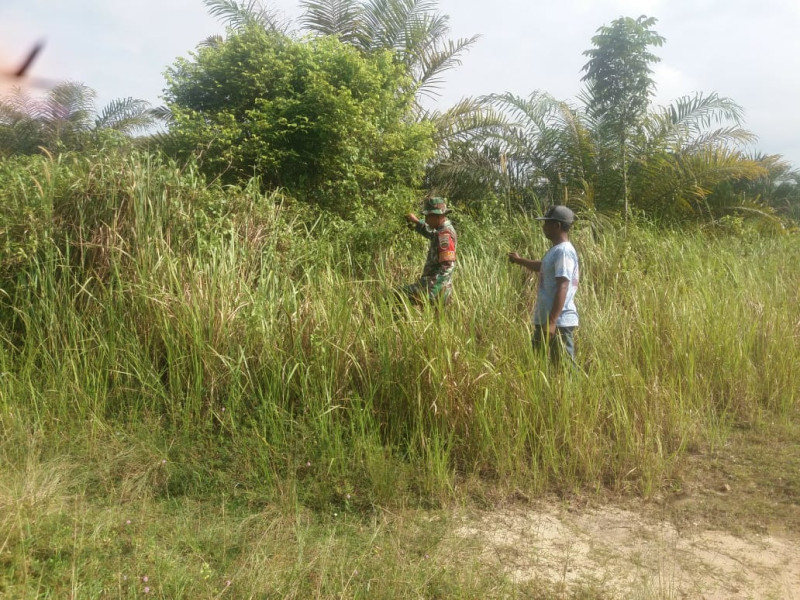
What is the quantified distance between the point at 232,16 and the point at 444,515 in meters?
10.4

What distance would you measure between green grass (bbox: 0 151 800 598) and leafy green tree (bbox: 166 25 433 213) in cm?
243

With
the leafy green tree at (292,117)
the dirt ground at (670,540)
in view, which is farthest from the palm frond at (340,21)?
the dirt ground at (670,540)

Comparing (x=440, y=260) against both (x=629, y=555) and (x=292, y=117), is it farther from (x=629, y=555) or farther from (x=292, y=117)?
(x=292, y=117)

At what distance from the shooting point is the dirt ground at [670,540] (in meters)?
3.04

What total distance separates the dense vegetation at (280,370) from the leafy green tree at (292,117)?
0.08 meters

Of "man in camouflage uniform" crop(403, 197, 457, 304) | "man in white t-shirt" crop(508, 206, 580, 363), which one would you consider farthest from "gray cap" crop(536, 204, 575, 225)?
"man in camouflage uniform" crop(403, 197, 457, 304)

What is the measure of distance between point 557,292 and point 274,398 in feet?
6.76

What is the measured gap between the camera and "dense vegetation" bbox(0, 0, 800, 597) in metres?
3.30

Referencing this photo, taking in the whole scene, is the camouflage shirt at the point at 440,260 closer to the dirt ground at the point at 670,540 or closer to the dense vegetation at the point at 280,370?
the dense vegetation at the point at 280,370

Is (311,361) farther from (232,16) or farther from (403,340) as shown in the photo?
(232,16)

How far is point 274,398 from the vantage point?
4.53 metres

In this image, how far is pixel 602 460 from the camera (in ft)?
13.8

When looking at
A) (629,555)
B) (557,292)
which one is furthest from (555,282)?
(629,555)

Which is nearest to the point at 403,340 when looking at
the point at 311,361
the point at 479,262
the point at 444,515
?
the point at 311,361
